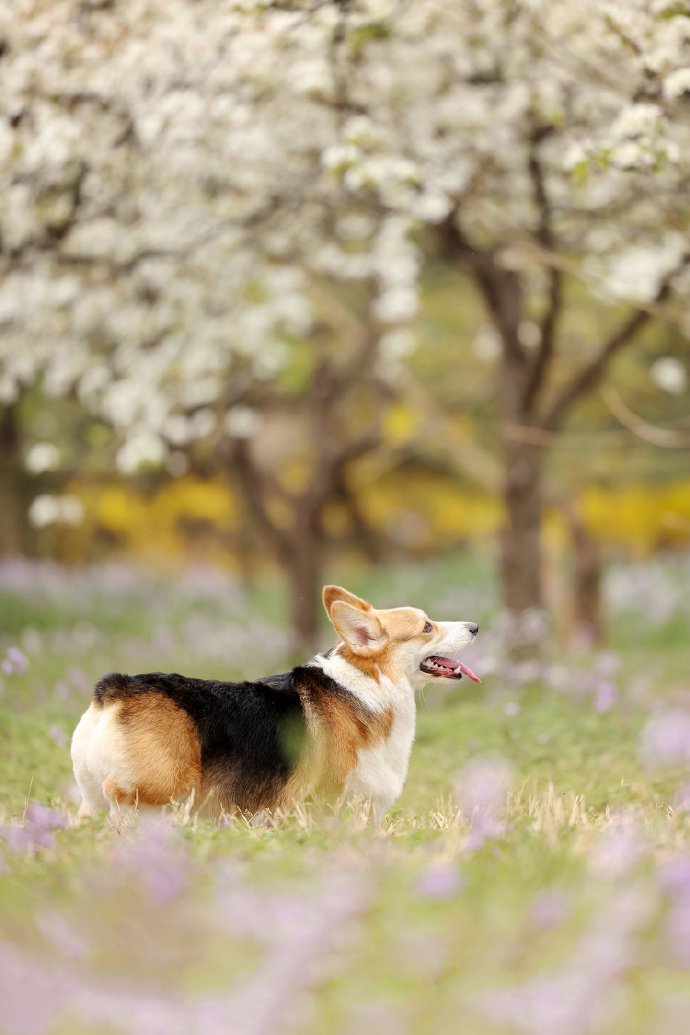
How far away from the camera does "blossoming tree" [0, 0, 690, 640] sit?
8.38m

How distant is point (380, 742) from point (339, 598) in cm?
70

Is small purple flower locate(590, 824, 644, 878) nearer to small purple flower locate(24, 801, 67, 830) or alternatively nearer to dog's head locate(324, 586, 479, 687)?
dog's head locate(324, 586, 479, 687)

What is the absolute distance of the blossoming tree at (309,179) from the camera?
8.38 metres

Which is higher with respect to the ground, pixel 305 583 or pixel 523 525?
pixel 523 525

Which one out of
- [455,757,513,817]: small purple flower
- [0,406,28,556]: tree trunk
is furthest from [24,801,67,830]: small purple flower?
[0,406,28,556]: tree trunk

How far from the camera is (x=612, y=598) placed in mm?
19047

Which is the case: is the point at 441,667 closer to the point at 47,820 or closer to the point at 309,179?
the point at 47,820

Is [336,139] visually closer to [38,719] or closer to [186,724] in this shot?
[38,719]

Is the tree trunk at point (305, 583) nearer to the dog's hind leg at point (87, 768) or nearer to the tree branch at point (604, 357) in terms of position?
the tree branch at point (604, 357)

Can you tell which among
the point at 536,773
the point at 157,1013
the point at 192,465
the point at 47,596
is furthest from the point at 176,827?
the point at 192,465

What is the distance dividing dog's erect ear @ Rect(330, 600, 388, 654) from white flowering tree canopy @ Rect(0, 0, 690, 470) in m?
2.98

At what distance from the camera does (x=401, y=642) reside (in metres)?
6.17

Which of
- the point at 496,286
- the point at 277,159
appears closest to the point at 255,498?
the point at 496,286

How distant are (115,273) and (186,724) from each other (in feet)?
18.9
